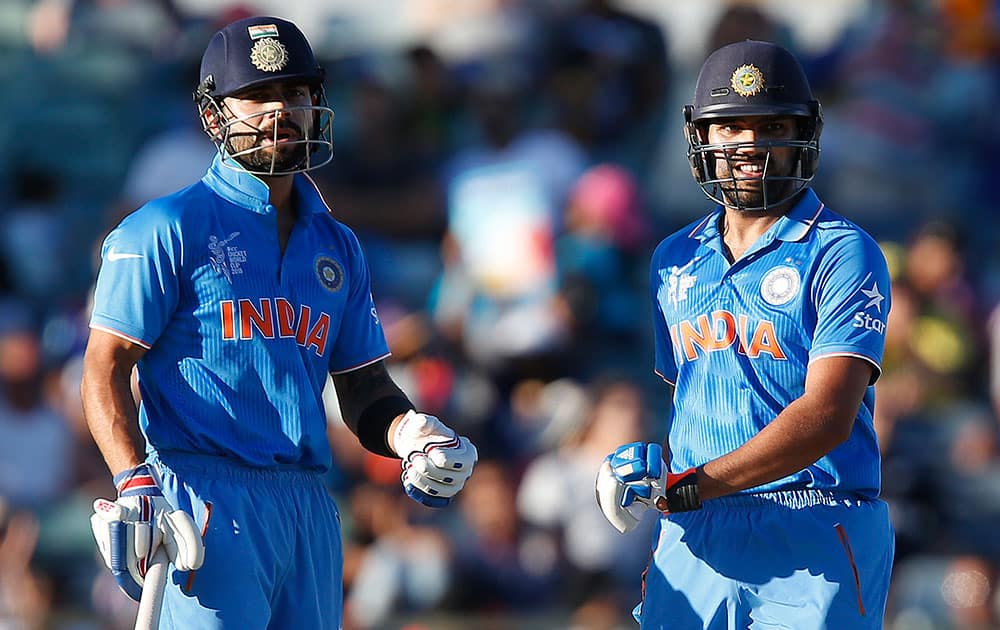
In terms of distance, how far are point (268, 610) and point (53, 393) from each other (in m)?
4.91

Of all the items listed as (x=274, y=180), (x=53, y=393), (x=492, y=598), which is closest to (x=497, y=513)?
(x=492, y=598)

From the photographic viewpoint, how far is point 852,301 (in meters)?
4.16

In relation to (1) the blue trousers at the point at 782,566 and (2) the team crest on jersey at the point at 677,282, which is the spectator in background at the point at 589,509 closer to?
(2) the team crest on jersey at the point at 677,282

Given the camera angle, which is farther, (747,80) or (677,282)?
(677,282)

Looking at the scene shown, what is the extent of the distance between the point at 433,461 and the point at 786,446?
92 cm

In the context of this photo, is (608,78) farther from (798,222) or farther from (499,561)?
(798,222)

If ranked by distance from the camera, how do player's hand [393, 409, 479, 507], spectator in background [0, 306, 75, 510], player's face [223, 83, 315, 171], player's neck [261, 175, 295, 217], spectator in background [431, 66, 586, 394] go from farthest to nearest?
spectator in background [431, 66, 586, 394]
spectator in background [0, 306, 75, 510]
player's neck [261, 175, 295, 217]
player's face [223, 83, 315, 171]
player's hand [393, 409, 479, 507]

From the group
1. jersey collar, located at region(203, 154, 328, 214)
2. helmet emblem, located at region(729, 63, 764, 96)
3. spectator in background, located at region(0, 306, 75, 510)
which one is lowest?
spectator in background, located at region(0, 306, 75, 510)

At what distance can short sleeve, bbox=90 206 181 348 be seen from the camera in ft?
13.7

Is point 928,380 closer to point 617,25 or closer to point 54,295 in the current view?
point 617,25

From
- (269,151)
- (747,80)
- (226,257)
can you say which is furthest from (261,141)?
(747,80)

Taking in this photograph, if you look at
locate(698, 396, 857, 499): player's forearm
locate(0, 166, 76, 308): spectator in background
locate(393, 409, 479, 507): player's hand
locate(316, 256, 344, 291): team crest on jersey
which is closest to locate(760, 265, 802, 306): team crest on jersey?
locate(698, 396, 857, 499): player's forearm

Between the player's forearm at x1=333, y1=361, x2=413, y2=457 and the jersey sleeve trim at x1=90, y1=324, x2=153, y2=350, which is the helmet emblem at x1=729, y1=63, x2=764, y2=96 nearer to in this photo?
the player's forearm at x1=333, y1=361, x2=413, y2=457

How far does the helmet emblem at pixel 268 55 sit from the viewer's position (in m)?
4.36
